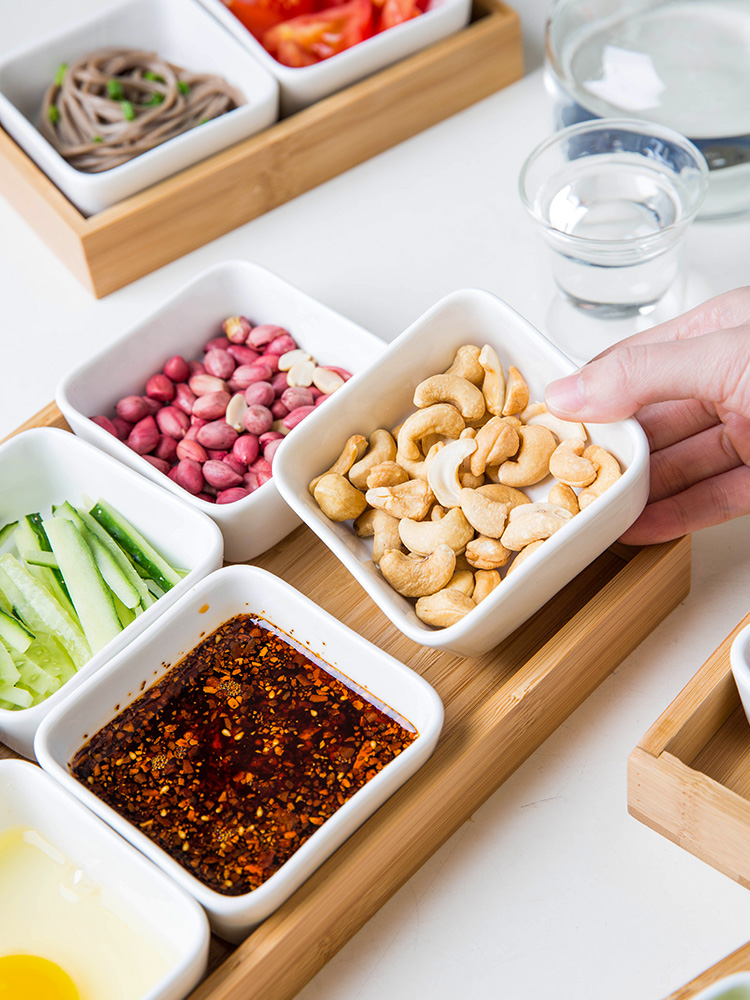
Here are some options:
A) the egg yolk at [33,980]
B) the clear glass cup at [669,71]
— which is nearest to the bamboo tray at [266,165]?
the clear glass cup at [669,71]

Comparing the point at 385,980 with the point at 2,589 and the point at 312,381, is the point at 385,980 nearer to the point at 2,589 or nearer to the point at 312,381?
the point at 2,589

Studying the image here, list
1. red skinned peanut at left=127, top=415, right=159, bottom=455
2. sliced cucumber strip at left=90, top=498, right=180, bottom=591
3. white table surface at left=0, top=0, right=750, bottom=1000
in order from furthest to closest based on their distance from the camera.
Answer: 1. red skinned peanut at left=127, top=415, right=159, bottom=455
2. sliced cucumber strip at left=90, top=498, right=180, bottom=591
3. white table surface at left=0, top=0, right=750, bottom=1000

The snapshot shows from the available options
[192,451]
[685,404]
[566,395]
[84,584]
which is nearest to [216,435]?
[192,451]

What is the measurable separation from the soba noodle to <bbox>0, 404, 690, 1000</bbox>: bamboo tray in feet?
2.48

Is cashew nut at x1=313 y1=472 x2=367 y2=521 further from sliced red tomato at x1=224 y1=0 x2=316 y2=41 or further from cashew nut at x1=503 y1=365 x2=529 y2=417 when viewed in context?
sliced red tomato at x1=224 y1=0 x2=316 y2=41

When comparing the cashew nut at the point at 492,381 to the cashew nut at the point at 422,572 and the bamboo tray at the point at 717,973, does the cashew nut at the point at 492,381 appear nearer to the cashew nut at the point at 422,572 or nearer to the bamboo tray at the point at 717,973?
the cashew nut at the point at 422,572

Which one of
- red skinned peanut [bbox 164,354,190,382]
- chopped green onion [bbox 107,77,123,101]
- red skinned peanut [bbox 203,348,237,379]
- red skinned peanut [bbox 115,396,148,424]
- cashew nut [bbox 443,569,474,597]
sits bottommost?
cashew nut [bbox 443,569,474,597]

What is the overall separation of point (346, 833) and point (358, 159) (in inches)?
45.7

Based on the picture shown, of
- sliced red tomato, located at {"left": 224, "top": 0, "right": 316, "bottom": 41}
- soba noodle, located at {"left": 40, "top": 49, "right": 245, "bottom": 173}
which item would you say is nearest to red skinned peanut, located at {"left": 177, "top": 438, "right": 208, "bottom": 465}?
soba noodle, located at {"left": 40, "top": 49, "right": 245, "bottom": 173}

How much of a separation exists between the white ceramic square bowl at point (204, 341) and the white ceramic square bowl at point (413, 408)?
0.40ft

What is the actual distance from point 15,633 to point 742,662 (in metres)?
0.74

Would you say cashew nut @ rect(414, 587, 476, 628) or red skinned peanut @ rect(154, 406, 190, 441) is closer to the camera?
cashew nut @ rect(414, 587, 476, 628)

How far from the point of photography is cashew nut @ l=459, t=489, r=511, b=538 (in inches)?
43.8

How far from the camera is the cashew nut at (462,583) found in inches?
43.4
